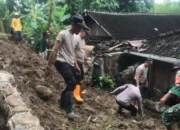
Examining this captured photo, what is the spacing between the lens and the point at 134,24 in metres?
16.6

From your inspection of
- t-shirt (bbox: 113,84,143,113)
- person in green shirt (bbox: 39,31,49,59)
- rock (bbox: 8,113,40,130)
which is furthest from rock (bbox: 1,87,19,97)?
person in green shirt (bbox: 39,31,49,59)

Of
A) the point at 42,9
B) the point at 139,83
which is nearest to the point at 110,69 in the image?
the point at 139,83

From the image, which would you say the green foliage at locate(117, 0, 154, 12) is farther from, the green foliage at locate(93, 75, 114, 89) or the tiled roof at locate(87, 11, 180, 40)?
the green foliage at locate(93, 75, 114, 89)

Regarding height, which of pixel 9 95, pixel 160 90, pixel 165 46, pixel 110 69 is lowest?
Answer: pixel 160 90

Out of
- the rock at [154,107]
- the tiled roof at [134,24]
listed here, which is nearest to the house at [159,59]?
the tiled roof at [134,24]

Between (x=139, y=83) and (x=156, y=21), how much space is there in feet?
31.4

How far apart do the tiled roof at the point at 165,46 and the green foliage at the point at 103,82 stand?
210cm

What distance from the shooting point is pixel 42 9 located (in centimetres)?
1517

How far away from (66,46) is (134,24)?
39.6 ft

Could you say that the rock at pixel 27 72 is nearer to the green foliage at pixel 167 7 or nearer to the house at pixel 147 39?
the house at pixel 147 39

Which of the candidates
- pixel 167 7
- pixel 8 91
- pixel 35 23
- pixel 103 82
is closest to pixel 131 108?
pixel 8 91

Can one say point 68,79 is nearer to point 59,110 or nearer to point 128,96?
point 59,110

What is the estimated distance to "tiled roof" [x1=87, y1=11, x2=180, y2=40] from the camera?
1506 cm

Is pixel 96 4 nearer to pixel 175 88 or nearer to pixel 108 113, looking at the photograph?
pixel 108 113
